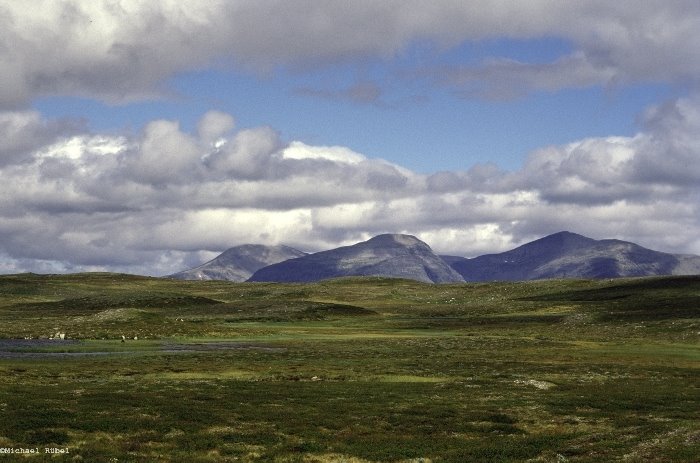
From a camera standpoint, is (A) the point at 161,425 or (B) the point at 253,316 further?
(B) the point at 253,316

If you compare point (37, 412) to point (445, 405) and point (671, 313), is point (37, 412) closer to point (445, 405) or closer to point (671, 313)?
point (445, 405)

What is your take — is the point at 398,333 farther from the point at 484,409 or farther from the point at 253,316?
the point at 484,409

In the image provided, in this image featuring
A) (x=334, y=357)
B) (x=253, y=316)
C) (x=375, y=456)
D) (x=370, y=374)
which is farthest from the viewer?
(x=253, y=316)

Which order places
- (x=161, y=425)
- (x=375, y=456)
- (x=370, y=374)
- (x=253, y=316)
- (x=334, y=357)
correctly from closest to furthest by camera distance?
1. (x=375, y=456)
2. (x=161, y=425)
3. (x=370, y=374)
4. (x=334, y=357)
5. (x=253, y=316)

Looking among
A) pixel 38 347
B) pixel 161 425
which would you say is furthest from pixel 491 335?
pixel 161 425

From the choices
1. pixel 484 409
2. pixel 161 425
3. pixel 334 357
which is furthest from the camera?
pixel 334 357

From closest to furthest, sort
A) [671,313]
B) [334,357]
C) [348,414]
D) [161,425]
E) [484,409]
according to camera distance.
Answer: [161,425]
[348,414]
[484,409]
[334,357]
[671,313]

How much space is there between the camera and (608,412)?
56.6 meters

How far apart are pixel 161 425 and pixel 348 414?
14547mm

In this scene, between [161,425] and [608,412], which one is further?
[608,412]

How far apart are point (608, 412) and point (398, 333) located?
98224mm

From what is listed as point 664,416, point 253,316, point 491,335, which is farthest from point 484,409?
point 253,316

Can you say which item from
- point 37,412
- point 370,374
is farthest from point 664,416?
point 37,412

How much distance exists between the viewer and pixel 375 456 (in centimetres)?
4022
